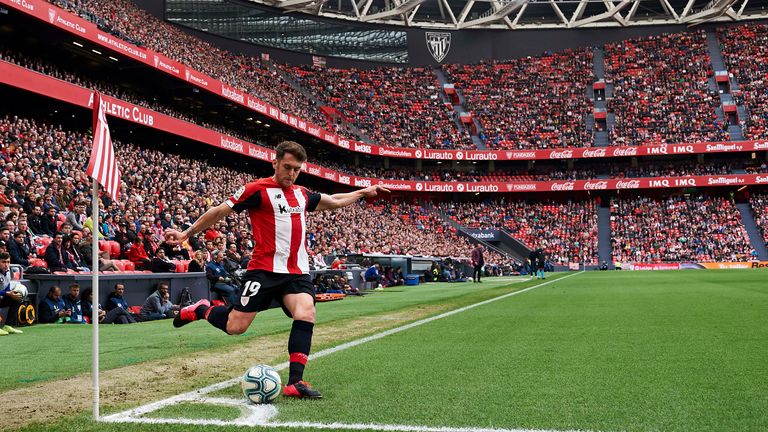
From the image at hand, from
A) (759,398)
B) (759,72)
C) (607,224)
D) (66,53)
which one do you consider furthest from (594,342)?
(759,72)

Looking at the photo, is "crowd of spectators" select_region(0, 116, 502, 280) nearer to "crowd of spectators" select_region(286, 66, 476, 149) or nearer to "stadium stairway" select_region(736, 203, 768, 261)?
"crowd of spectators" select_region(286, 66, 476, 149)

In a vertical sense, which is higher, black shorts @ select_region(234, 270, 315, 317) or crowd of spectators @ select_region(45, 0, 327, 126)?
crowd of spectators @ select_region(45, 0, 327, 126)

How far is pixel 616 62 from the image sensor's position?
6569 centimetres

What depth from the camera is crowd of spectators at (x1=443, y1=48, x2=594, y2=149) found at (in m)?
61.9

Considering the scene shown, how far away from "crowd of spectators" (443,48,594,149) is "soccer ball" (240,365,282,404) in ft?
191

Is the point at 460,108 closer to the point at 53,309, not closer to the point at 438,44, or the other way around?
the point at 438,44

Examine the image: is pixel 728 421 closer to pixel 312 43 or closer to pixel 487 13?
pixel 312 43

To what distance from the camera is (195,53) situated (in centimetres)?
4319

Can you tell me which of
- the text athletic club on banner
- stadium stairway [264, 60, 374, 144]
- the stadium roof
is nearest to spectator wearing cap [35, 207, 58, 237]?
the text athletic club on banner

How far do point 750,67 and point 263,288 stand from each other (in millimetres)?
67858

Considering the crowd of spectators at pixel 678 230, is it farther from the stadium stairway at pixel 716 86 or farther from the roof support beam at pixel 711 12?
the roof support beam at pixel 711 12

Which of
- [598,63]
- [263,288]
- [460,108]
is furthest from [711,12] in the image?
[263,288]

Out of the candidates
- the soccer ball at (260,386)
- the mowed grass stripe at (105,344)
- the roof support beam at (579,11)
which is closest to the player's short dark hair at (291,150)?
the soccer ball at (260,386)

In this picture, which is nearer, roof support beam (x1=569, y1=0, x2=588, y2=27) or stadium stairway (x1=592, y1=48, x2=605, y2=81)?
roof support beam (x1=569, y1=0, x2=588, y2=27)
